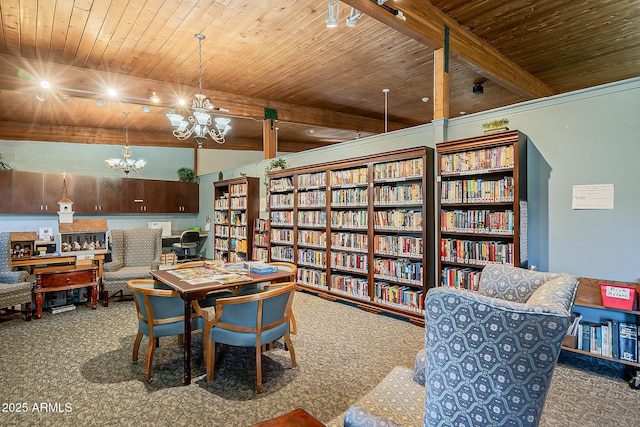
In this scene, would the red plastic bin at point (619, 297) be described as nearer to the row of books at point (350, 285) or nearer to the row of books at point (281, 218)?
the row of books at point (350, 285)

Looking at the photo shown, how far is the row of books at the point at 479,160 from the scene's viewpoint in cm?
334

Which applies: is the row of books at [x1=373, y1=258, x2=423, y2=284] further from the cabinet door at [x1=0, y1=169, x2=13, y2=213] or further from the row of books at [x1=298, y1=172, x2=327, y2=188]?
the cabinet door at [x1=0, y1=169, x2=13, y2=213]

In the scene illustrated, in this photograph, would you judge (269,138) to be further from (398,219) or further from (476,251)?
(476,251)

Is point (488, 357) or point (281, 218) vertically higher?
point (281, 218)

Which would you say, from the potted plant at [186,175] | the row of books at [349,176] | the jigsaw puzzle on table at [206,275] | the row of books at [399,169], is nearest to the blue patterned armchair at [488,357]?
the jigsaw puzzle on table at [206,275]

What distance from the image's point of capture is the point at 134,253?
5441mm

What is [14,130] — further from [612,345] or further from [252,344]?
[612,345]

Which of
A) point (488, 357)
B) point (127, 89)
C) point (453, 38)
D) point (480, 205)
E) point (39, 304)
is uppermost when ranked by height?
point (453, 38)

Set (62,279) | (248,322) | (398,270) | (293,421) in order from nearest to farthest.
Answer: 1. (293,421)
2. (248,322)
3. (398,270)
4. (62,279)

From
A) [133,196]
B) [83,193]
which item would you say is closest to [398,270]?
[133,196]

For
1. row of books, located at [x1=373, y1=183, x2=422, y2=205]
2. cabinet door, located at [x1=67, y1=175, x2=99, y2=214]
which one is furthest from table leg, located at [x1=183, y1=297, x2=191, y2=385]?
cabinet door, located at [x1=67, y1=175, x2=99, y2=214]

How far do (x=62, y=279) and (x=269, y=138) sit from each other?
4.22 m

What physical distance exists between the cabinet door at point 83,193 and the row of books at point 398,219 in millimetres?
6811

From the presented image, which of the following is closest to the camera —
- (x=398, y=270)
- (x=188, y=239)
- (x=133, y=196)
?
(x=398, y=270)
